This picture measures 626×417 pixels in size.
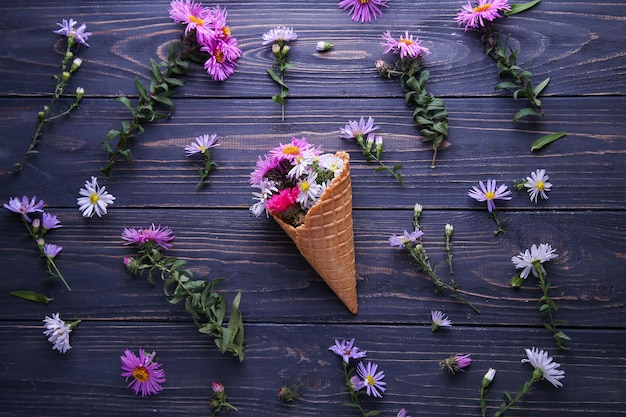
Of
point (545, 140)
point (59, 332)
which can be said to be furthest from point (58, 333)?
point (545, 140)

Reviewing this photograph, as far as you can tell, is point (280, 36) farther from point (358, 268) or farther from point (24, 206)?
point (24, 206)

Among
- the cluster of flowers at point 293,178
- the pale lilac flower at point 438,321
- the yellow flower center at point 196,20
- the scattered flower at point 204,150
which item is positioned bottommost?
the pale lilac flower at point 438,321

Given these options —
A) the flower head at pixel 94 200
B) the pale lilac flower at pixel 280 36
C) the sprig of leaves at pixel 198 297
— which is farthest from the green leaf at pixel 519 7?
the flower head at pixel 94 200

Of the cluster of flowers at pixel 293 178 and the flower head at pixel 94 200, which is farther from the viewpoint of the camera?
the flower head at pixel 94 200

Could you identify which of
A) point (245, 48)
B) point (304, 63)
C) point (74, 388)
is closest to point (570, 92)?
point (304, 63)

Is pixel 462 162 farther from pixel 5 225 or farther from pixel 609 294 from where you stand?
pixel 5 225

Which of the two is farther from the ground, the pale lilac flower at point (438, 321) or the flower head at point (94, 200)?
the flower head at point (94, 200)

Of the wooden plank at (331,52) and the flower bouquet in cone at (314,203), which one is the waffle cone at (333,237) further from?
the wooden plank at (331,52)

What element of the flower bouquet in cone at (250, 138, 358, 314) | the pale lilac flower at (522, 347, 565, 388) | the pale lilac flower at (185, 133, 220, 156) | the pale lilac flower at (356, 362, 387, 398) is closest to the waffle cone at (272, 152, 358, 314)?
the flower bouquet in cone at (250, 138, 358, 314)
